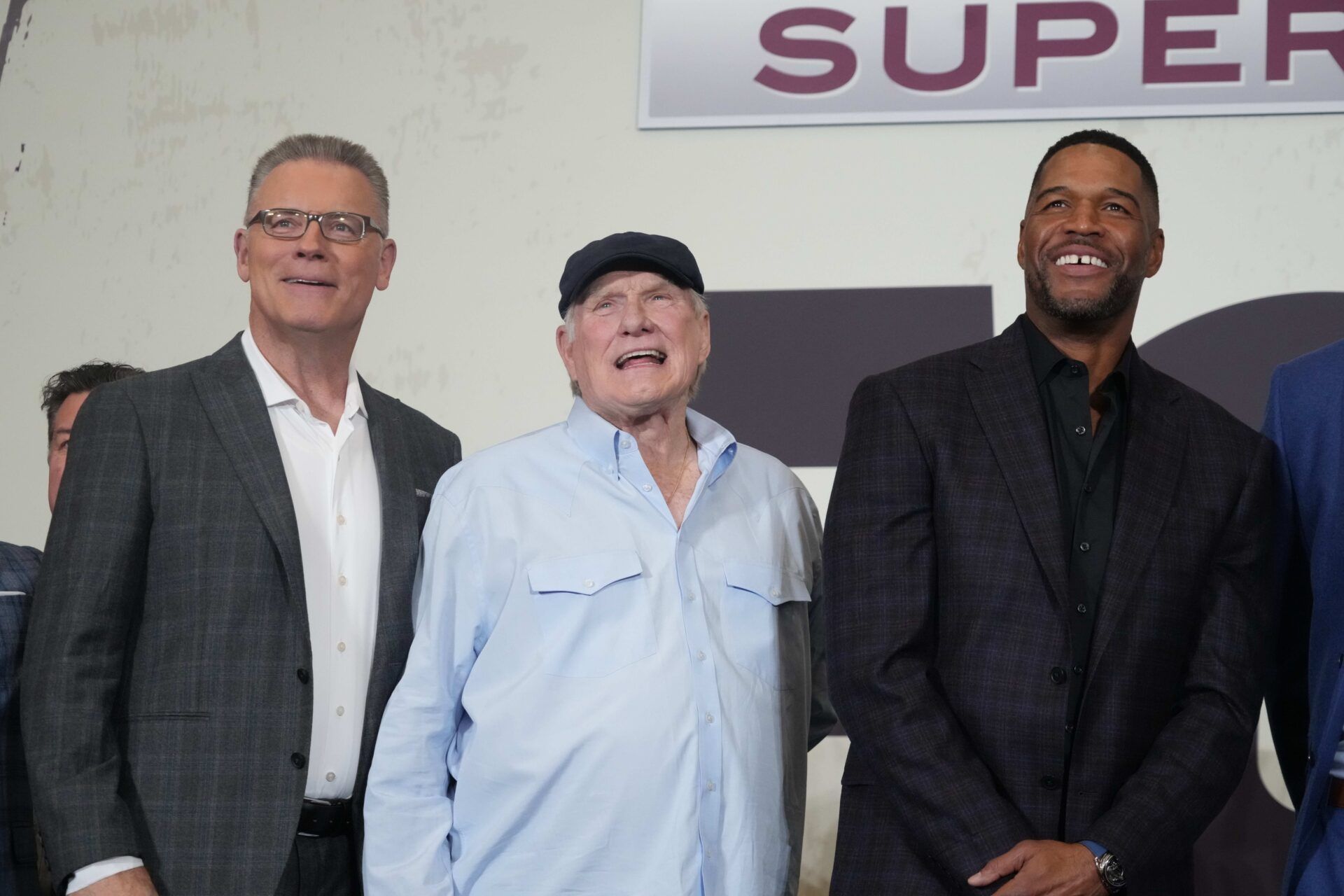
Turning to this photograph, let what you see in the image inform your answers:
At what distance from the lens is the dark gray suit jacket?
5.99 ft

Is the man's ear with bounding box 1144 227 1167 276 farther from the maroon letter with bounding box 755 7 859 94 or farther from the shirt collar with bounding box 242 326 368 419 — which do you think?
the maroon letter with bounding box 755 7 859 94

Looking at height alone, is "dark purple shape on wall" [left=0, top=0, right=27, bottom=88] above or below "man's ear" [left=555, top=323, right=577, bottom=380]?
above

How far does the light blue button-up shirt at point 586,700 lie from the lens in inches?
73.7

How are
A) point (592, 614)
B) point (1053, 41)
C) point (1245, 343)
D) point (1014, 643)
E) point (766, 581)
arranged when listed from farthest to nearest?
point (1053, 41) → point (1245, 343) → point (766, 581) → point (592, 614) → point (1014, 643)

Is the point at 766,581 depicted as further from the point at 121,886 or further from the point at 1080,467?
the point at 121,886

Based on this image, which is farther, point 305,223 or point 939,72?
point 939,72

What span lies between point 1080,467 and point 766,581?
17.9 inches

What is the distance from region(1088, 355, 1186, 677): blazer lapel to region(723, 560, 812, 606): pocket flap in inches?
17.2

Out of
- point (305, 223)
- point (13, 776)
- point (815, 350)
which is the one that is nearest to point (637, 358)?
point (305, 223)

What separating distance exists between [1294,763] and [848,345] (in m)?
1.49

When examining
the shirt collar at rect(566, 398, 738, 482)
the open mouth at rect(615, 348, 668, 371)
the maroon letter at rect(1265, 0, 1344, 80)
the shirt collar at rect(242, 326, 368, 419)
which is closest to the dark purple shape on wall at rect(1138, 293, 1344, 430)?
the maroon letter at rect(1265, 0, 1344, 80)

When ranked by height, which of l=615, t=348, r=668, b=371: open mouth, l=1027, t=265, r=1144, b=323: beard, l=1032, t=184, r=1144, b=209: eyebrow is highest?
l=1032, t=184, r=1144, b=209: eyebrow

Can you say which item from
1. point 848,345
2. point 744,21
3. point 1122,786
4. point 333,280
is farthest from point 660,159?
point 1122,786

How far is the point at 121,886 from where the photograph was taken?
1780 millimetres
